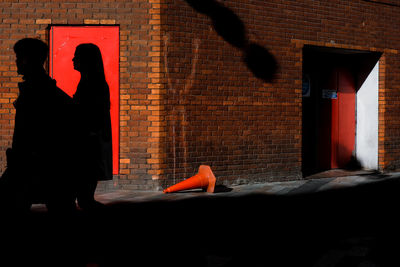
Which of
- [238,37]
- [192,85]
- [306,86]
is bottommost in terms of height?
[192,85]

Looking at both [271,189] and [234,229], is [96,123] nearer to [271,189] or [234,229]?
[234,229]

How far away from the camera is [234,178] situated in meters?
9.14

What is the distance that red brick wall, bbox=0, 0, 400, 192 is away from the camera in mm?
8414

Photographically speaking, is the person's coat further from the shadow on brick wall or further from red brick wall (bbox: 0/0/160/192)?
the shadow on brick wall

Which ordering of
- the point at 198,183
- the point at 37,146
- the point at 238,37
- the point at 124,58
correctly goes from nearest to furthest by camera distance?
the point at 37,146
the point at 198,183
the point at 124,58
the point at 238,37

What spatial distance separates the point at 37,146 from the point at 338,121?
920 cm

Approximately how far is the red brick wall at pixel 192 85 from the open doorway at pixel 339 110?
1.42 meters

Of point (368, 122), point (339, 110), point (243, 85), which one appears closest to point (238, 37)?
point (243, 85)

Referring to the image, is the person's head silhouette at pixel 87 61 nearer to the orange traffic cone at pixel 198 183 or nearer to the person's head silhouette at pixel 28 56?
the person's head silhouette at pixel 28 56

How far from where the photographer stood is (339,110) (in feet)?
38.6

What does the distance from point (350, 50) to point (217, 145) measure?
13.7 ft

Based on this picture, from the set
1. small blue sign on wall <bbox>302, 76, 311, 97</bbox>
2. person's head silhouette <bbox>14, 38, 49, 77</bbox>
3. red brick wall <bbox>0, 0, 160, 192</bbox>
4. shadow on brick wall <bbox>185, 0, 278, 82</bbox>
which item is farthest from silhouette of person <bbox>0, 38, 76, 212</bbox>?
small blue sign on wall <bbox>302, 76, 311, 97</bbox>

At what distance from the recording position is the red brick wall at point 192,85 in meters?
8.41

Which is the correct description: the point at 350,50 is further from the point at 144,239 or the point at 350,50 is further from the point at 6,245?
the point at 6,245
